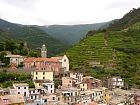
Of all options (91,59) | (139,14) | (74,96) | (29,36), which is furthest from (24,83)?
(29,36)

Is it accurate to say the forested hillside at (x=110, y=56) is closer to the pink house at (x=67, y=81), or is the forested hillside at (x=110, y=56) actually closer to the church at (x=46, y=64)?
the church at (x=46, y=64)

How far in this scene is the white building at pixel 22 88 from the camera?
5106cm

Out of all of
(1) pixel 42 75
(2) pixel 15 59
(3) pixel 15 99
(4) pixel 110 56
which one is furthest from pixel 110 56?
(3) pixel 15 99

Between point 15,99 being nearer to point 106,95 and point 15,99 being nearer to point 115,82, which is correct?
point 106,95

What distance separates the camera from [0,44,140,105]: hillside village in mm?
50406

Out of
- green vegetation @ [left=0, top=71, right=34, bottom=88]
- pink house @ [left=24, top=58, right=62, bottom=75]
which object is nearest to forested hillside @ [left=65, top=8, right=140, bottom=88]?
pink house @ [left=24, top=58, right=62, bottom=75]

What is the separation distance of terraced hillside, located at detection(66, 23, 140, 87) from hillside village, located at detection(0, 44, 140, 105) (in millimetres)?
4923

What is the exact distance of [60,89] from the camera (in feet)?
186

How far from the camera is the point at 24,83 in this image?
2095 inches

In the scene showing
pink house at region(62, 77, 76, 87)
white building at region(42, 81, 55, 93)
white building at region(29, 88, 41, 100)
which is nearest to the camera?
white building at region(29, 88, 41, 100)

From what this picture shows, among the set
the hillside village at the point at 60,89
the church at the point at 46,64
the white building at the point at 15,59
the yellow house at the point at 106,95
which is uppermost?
the white building at the point at 15,59

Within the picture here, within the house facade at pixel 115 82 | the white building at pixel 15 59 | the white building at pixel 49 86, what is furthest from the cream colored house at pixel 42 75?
the house facade at pixel 115 82

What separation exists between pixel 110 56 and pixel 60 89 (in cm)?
2886

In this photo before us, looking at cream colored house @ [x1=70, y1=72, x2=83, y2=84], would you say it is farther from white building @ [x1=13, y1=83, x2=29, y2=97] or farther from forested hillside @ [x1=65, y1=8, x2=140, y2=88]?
white building @ [x1=13, y1=83, x2=29, y2=97]
